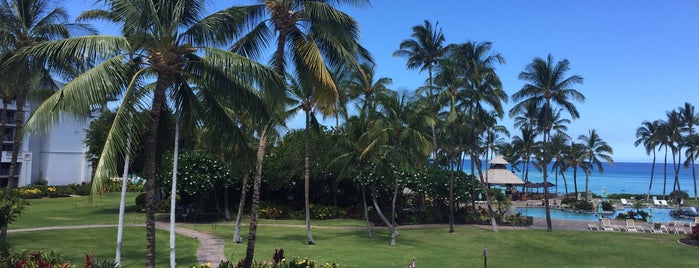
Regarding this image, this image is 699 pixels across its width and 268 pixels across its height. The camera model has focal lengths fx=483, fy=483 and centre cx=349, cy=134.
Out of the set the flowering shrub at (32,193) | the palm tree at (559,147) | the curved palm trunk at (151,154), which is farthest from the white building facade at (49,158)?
the palm tree at (559,147)

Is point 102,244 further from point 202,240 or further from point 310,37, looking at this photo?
point 310,37

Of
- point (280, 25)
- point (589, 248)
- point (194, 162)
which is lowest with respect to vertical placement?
point (589, 248)

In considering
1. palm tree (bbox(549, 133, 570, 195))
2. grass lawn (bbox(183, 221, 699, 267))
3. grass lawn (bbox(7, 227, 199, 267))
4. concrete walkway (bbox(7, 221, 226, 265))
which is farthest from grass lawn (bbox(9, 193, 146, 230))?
palm tree (bbox(549, 133, 570, 195))

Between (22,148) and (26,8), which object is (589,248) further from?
(22,148)

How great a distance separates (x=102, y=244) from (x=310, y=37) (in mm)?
13122

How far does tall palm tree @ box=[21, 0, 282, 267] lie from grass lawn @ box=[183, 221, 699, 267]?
26.5ft

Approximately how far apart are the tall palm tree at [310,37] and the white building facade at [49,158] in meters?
46.3

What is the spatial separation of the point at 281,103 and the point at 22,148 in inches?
2124

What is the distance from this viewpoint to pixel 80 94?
9.06 metres

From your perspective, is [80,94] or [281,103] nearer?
[80,94]

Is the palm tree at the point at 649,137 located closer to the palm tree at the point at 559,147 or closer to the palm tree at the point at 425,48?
the palm tree at the point at 559,147

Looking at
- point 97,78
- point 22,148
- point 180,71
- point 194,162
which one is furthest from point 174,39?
point 22,148

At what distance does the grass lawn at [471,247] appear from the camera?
60.7 feet

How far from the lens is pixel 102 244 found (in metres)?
19.2
